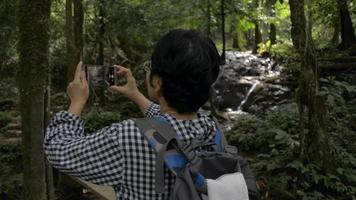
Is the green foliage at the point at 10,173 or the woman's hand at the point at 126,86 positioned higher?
the woman's hand at the point at 126,86

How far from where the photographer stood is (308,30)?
5605mm

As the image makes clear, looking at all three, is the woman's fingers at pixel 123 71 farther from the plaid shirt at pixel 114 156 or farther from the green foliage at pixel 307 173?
the green foliage at pixel 307 173

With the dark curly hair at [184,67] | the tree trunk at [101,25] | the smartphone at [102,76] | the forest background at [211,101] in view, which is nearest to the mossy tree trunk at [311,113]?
the forest background at [211,101]

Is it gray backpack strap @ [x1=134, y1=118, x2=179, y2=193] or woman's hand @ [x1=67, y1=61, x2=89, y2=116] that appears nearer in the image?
gray backpack strap @ [x1=134, y1=118, x2=179, y2=193]

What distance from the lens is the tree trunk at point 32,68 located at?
3.71 m

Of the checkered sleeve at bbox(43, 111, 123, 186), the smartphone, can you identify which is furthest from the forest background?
the checkered sleeve at bbox(43, 111, 123, 186)

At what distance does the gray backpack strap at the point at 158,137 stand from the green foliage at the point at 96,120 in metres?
9.09

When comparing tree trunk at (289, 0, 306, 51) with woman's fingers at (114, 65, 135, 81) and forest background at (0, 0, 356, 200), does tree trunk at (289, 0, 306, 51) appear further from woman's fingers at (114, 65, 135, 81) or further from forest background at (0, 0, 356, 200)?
woman's fingers at (114, 65, 135, 81)

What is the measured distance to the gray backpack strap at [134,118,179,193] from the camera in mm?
1517

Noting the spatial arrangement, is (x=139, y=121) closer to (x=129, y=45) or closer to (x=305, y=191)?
(x=305, y=191)

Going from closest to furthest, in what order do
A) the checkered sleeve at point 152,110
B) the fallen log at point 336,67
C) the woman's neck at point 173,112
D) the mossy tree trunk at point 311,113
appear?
the woman's neck at point 173,112 < the checkered sleeve at point 152,110 < the mossy tree trunk at point 311,113 < the fallen log at point 336,67

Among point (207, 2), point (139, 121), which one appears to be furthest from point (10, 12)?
point (139, 121)

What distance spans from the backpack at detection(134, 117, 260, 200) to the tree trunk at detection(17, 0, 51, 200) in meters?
2.44

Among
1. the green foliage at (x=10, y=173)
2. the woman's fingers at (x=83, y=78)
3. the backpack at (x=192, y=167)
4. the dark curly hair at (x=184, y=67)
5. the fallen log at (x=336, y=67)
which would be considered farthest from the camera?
the fallen log at (x=336, y=67)
